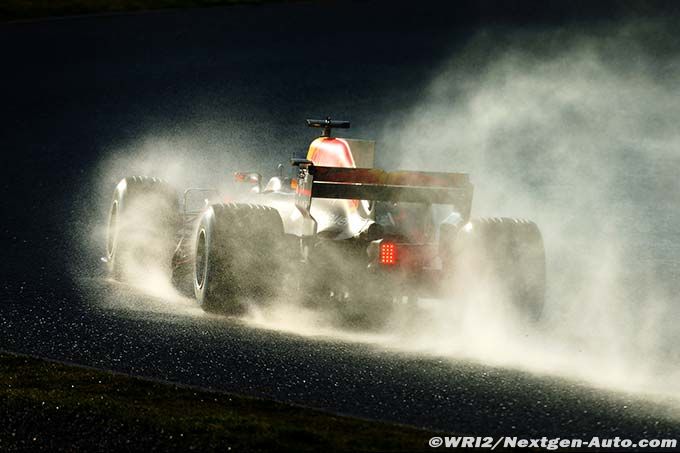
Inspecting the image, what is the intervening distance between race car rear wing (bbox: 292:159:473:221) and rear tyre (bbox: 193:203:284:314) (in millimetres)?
512

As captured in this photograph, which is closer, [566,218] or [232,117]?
[566,218]

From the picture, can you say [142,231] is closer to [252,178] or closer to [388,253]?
[252,178]

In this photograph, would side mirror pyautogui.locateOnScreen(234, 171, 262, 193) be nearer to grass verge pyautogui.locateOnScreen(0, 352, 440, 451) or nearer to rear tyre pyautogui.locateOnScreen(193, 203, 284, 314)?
rear tyre pyautogui.locateOnScreen(193, 203, 284, 314)

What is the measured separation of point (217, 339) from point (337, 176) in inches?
70.6

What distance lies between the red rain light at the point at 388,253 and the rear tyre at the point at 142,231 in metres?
3.27

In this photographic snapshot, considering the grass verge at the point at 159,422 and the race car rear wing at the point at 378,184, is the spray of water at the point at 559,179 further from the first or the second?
the grass verge at the point at 159,422

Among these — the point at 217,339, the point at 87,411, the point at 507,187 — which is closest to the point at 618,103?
the point at 507,187

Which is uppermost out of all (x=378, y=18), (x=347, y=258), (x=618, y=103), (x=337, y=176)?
(x=378, y=18)

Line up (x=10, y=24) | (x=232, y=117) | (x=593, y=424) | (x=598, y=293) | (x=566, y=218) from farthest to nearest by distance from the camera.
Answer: (x=10, y=24)
(x=232, y=117)
(x=566, y=218)
(x=598, y=293)
(x=593, y=424)

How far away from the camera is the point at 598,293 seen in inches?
505

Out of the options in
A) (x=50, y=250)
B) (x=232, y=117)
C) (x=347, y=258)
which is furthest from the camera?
(x=232, y=117)

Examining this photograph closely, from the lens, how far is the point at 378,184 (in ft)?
35.0

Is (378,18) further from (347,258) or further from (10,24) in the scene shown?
(347,258)

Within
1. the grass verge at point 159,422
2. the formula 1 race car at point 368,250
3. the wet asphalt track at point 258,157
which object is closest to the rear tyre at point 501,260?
the formula 1 race car at point 368,250
